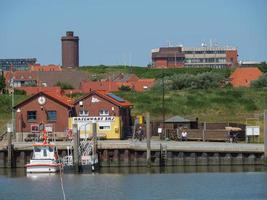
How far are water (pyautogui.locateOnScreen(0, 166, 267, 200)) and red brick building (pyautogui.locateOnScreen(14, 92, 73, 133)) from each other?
616 inches

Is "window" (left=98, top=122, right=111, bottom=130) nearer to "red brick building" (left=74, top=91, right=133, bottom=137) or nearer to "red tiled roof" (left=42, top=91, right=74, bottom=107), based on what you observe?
"red brick building" (left=74, top=91, right=133, bottom=137)

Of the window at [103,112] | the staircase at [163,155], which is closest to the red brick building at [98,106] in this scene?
the window at [103,112]

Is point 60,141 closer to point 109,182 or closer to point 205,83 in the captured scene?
point 109,182

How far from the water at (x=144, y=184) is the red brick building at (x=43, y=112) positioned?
15.6 m

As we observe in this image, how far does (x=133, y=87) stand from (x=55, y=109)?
7105cm

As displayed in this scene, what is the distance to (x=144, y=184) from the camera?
69.9 m

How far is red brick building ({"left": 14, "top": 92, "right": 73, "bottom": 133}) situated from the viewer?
317 feet

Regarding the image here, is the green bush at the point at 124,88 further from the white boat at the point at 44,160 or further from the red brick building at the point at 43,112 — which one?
the white boat at the point at 44,160

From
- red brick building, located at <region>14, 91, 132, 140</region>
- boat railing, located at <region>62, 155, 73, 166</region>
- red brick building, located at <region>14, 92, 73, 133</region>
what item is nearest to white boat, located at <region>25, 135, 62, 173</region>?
boat railing, located at <region>62, 155, 73, 166</region>

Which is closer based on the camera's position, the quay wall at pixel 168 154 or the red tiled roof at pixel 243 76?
the quay wall at pixel 168 154

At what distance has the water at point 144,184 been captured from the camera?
211 feet

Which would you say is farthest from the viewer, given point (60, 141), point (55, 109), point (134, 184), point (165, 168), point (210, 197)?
point (55, 109)

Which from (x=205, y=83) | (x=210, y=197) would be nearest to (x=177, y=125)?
(x=210, y=197)

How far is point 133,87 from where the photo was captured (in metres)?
168
